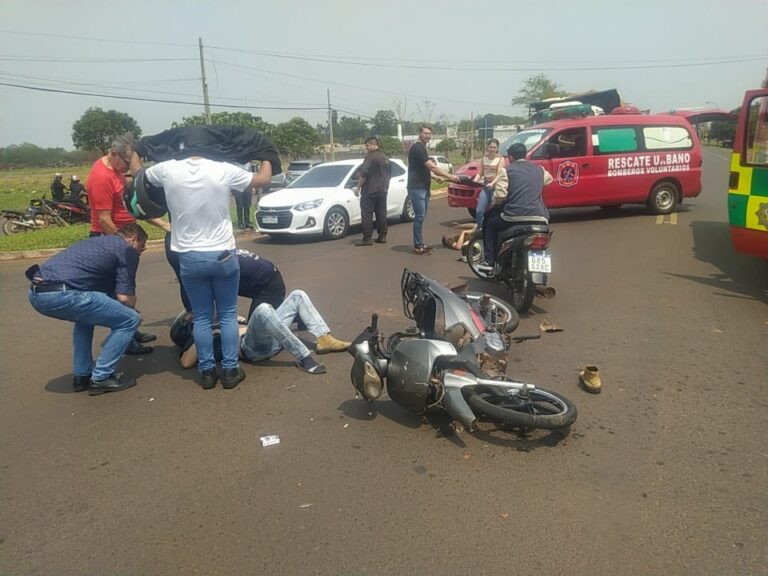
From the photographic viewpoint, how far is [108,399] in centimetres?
439

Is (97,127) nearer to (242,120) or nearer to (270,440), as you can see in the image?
(242,120)

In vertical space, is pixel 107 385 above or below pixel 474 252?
below

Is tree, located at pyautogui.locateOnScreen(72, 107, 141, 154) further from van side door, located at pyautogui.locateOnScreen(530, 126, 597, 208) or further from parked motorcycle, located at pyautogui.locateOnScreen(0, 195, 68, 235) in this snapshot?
van side door, located at pyautogui.locateOnScreen(530, 126, 597, 208)

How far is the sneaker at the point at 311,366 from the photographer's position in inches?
185

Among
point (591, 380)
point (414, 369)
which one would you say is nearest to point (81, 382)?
point (414, 369)

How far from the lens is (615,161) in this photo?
1180cm

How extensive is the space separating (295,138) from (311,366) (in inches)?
2022

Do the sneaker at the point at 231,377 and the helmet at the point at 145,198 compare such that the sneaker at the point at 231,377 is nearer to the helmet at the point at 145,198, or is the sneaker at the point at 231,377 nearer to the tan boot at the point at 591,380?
the helmet at the point at 145,198

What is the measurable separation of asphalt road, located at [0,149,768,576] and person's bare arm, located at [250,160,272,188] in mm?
1482

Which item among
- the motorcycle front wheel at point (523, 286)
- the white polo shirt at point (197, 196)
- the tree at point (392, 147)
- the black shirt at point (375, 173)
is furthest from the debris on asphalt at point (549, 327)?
the tree at point (392, 147)

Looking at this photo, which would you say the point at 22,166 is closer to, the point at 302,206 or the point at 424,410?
the point at 302,206

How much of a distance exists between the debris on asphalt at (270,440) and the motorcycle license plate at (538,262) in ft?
10.4

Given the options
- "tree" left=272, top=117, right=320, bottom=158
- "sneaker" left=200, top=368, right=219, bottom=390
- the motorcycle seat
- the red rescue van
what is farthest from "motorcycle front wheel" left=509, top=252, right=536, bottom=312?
"tree" left=272, top=117, right=320, bottom=158

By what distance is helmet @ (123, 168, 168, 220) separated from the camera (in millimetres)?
4180
